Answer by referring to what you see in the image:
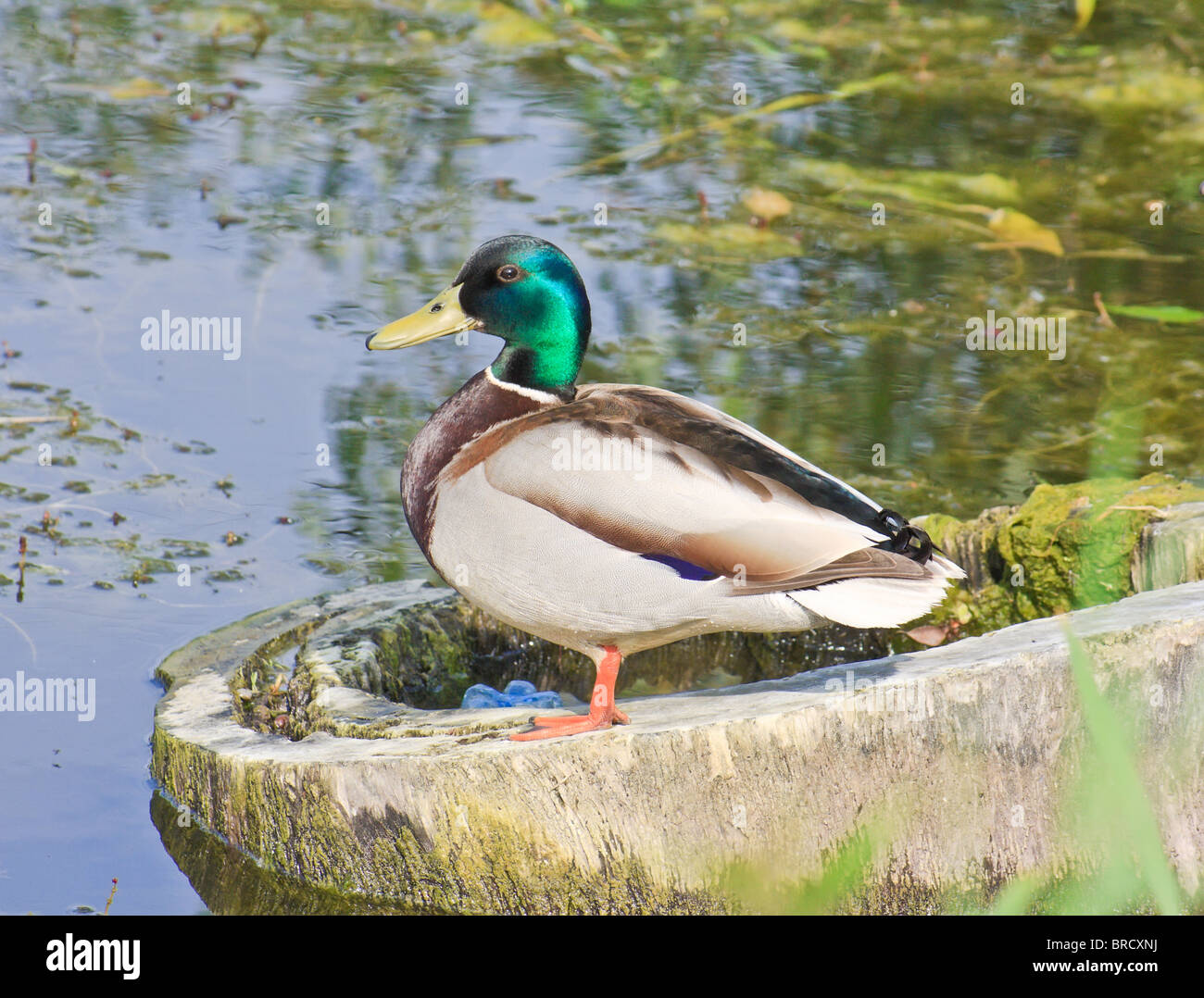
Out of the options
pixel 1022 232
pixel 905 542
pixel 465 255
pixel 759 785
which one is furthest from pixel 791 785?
Result: pixel 1022 232

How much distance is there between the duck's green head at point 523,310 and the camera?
3357 millimetres

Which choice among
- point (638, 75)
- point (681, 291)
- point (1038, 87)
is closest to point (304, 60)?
point (638, 75)

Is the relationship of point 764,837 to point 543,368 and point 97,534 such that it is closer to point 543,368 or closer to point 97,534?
point 543,368

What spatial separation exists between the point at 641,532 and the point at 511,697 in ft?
2.88

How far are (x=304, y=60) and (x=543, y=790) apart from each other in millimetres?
6403

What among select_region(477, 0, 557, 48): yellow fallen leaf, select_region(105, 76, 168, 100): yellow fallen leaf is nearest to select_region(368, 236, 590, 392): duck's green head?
select_region(105, 76, 168, 100): yellow fallen leaf

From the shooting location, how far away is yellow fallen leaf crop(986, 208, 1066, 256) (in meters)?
6.84

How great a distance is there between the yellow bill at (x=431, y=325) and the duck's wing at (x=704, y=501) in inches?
15.7

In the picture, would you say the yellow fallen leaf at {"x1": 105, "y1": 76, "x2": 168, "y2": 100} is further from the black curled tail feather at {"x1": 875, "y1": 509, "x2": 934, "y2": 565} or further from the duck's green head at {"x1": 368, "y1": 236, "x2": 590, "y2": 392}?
the black curled tail feather at {"x1": 875, "y1": 509, "x2": 934, "y2": 565}

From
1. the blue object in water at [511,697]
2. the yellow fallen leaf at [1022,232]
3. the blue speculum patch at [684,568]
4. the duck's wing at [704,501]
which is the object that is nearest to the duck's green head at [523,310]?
the duck's wing at [704,501]

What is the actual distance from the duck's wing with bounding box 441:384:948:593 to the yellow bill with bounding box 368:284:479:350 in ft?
1.31

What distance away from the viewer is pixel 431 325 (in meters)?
3.47

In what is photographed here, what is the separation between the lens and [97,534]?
4.50m

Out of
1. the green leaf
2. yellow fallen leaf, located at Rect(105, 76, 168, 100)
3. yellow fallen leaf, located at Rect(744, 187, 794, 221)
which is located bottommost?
the green leaf
